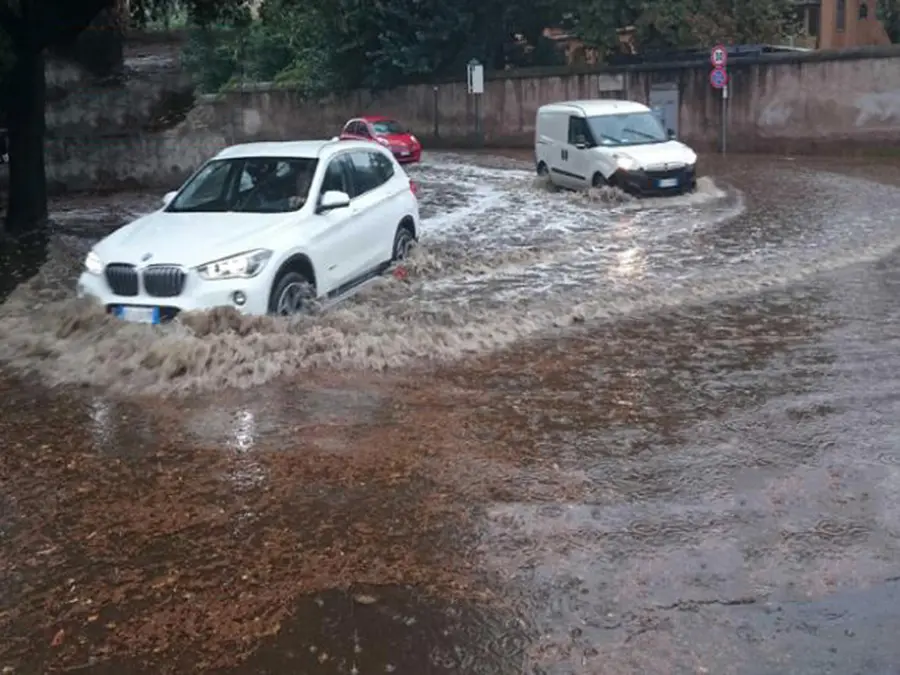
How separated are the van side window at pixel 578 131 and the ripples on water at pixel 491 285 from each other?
1.08 m

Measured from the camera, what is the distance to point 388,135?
99.5 ft

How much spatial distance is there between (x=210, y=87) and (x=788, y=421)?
43.3m

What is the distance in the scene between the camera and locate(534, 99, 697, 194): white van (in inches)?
747

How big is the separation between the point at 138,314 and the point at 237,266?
902 millimetres

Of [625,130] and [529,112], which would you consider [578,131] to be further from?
[529,112]

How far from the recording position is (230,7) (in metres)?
17.5

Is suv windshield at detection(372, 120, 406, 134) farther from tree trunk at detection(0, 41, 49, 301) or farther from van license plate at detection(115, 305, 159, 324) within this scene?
van license plate at detection(115, 305, 159, 324)

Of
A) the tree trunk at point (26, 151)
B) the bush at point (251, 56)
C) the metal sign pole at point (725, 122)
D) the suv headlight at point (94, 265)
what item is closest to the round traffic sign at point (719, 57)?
the metal sign pole at point (725, 122)

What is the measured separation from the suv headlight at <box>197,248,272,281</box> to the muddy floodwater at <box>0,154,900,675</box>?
36 centimetres

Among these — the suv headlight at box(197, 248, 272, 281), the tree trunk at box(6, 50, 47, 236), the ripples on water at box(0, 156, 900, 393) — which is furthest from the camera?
the tree trunk at box(6, 50, 47, 236)

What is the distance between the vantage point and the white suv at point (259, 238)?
28.3 feet

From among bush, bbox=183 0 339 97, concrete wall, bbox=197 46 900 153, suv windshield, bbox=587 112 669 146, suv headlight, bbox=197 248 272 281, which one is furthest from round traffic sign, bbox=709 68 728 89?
suv headlight, bbox=197 248 272 281

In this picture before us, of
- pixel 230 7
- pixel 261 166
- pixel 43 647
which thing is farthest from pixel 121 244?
pixel 230 7

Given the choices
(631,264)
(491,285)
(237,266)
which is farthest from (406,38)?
(237,266)
